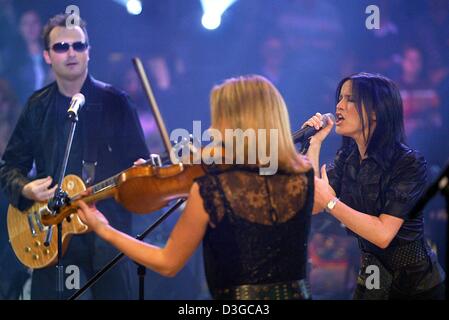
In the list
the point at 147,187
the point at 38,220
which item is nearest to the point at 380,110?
the point at 147,187

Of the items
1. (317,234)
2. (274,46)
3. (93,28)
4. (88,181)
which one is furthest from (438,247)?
(93,28)

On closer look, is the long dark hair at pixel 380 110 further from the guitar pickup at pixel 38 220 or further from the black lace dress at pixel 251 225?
the guitar pickup at pixel 38 220

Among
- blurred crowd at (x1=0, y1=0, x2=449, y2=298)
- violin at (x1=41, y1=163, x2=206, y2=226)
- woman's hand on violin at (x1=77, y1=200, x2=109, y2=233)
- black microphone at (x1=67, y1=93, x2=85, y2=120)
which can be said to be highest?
blurred crowd at (x1=0, y1=0, x2=449, y2=298)

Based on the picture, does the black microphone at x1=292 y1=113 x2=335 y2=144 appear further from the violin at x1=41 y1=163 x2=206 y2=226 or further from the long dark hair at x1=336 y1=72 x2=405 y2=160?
the violin at x1=41 y1=163 x2=206 y2=226

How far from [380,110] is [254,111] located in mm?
1241

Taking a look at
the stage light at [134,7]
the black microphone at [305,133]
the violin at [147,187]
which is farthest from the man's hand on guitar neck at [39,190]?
the black microphone at [305,133]

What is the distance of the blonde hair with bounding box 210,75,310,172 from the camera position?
2693mm

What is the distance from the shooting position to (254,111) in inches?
106

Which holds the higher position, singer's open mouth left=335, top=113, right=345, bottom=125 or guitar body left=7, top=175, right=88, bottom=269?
singer's open mouth left=335, top=113, right=345, bottom=125

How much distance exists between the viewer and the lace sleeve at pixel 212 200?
2.66m

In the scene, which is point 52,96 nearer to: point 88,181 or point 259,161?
point 88,181

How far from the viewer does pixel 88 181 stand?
16.5ft

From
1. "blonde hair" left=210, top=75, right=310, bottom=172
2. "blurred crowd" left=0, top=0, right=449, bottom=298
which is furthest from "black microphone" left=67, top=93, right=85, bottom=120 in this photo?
"blonde hair" left=210, top=75, right=310, bottom=172

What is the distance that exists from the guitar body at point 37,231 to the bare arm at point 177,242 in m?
1.88
